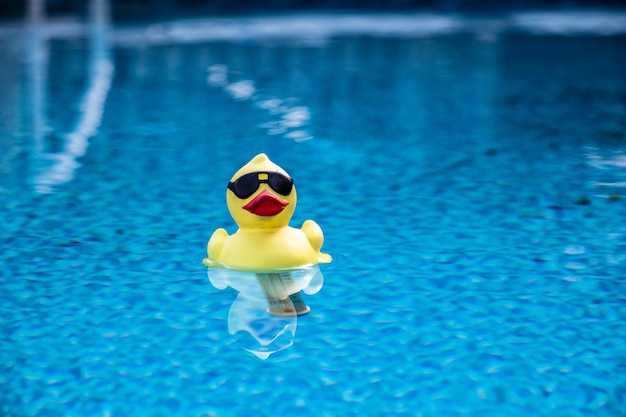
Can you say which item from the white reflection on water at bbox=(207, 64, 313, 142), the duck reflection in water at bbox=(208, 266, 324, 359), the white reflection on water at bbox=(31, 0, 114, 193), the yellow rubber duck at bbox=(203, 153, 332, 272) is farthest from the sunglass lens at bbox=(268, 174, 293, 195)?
the white reflection on water at bbox=(207, 64, 313, 142)

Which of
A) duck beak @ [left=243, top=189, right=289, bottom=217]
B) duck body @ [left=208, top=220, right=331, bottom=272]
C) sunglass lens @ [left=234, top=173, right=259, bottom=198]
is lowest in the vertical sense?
duck body @ [left=208, top=220, right=331, bottom=272]

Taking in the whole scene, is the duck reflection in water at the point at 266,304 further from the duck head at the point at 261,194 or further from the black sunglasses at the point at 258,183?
the black sunglasses at the point at 258,183

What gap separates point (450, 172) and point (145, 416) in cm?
322

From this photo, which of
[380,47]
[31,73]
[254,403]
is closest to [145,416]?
[254,403]

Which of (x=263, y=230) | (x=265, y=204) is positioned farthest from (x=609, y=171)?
(x=265, y=204)

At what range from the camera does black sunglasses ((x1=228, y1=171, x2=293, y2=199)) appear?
336cm

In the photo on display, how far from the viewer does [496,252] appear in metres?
4.01

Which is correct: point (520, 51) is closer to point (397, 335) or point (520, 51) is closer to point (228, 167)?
point (228, 167)

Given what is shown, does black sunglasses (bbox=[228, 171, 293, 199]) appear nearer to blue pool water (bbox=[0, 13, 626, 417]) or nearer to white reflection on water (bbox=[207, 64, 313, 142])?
blue pool water (bbox=[0, 13, 626, 417])

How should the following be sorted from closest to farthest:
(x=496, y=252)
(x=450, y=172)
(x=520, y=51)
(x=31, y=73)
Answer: (x=496, y=252), (x=450, y=172), (x=31, y=73), (x=520, y=51)

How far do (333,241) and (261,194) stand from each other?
89 cm

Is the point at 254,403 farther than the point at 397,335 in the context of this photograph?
No

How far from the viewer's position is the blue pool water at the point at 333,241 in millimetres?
2777

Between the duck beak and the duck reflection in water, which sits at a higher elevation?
the duck beak
